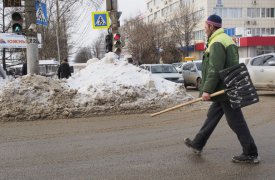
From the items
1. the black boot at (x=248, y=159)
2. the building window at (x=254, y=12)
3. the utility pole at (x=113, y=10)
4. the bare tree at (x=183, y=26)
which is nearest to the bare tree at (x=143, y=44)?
the bare tree at (x=183, y=26)

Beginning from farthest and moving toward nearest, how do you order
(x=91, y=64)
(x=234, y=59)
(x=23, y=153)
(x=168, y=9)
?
(x=168, y=9) → (x=91, y=64) → (x=23, y=153) → (x=234, y=59)

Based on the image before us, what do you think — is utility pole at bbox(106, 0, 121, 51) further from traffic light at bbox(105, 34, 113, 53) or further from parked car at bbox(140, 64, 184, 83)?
parked car at bbox(140, 64, 184, 83)

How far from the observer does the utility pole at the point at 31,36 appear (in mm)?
12062

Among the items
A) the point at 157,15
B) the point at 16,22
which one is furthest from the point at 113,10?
the point at 157,15

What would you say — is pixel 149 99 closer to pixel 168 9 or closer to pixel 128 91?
pixel 128 91

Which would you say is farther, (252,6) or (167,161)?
(252,6)

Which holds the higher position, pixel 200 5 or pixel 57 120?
pixel 200 5

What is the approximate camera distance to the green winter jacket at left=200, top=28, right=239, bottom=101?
208 inches

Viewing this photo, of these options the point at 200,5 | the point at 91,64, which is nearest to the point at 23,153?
the point at 91,64

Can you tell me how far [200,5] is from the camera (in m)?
65.7

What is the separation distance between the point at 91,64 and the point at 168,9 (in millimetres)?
68466

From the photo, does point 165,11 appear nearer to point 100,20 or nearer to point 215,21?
point 100,20

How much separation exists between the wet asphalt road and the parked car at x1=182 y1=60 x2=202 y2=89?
10849 mm

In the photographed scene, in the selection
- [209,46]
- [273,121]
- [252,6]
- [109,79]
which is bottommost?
[273,121]
